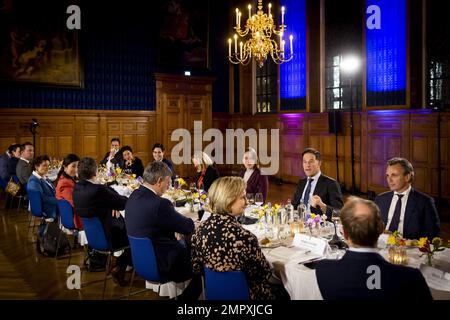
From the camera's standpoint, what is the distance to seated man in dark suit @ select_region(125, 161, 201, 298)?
3230 mm

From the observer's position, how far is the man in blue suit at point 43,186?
216 inches

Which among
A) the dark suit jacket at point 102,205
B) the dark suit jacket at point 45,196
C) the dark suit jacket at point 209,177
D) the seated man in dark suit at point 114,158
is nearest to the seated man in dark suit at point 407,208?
the dark suit jacket at point 102,205

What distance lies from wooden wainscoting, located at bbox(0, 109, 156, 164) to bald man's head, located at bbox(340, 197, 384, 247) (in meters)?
10.3

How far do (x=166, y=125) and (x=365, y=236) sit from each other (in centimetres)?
1110

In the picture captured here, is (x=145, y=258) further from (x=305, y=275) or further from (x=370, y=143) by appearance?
(x=370, y=143)

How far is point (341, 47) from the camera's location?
10312mm

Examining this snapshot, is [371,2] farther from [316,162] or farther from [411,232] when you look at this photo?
[411,232]

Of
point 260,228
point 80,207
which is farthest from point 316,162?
point 80,207

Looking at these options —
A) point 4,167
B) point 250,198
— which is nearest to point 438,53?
point 250,198

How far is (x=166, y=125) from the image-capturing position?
1272 cm

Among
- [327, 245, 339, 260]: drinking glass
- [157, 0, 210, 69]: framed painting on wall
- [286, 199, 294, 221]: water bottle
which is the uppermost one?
[157, 0, 210, 69]: framed painting on wall

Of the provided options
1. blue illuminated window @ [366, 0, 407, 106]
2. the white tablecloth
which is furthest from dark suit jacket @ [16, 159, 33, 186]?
blue illuminated window @ [366, 0, 407, 106]

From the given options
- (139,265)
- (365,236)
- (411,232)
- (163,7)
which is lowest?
(139,265)

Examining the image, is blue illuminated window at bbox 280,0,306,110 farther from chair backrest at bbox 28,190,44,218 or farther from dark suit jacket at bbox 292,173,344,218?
chair backrest at bbox 28,190,44,218
